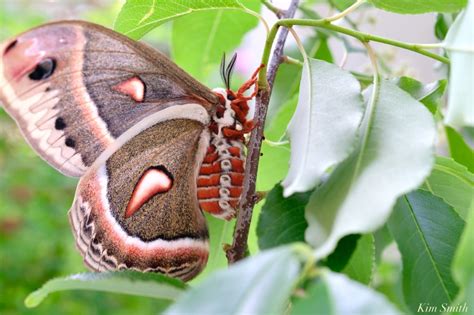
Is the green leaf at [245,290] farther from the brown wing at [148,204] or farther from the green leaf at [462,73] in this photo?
the brown wing at [148,204]

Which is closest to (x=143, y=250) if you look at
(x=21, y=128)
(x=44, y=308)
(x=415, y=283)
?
(x=21, y=128)

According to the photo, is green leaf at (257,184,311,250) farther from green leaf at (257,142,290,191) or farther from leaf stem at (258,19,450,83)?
green leaf at (257,142,290,191)

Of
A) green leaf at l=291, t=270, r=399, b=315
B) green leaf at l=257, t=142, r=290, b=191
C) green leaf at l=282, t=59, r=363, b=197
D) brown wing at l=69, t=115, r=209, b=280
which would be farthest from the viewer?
Result: green leaf at l=257, t=142, r=290, b=191

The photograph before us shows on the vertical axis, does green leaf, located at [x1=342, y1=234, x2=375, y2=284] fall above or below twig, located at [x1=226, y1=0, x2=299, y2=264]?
below

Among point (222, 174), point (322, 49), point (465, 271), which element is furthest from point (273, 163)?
point (465, 271)

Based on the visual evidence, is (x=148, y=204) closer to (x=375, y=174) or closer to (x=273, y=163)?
(x=273, y=163)

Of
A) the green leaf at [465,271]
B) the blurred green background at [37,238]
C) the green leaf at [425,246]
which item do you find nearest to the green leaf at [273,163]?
the green leaf at [425,246]

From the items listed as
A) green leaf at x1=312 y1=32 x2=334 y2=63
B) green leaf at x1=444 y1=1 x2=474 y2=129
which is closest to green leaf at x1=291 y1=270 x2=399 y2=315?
green leaf at x1=444 y1=1 x2=474 y2=129

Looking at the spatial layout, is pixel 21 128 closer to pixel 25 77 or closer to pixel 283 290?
pixel 25 77
